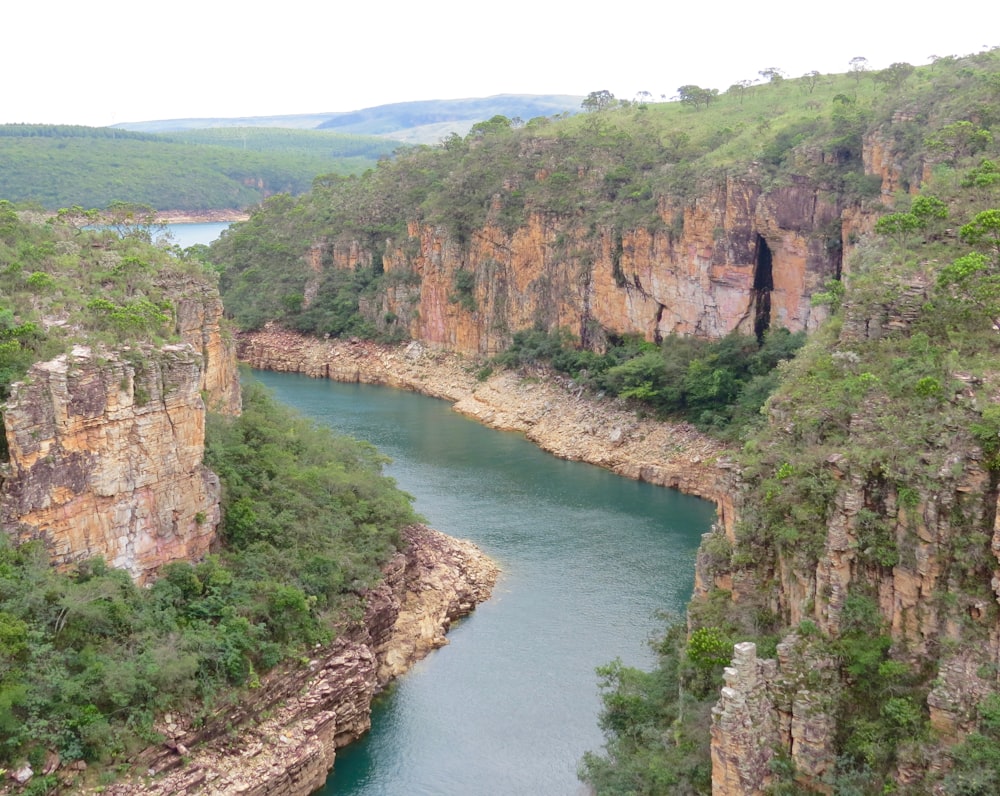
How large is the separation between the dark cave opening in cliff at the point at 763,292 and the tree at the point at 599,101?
24154 mm

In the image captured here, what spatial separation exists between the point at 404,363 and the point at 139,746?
1541 inches

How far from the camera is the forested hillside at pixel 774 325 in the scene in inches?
680

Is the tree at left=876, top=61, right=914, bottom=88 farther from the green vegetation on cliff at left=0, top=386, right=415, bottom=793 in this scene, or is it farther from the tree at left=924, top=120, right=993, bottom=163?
the green vegetation on cliff at left=0, top=386, right=415, bottom=793

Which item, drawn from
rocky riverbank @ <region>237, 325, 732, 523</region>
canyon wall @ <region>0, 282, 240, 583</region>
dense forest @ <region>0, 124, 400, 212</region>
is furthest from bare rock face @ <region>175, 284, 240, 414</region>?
dense forest @ <region>0, 124, 400, 212</region>

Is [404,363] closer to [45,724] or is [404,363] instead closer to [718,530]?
[718,530]

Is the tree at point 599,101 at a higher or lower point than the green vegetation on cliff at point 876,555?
higher

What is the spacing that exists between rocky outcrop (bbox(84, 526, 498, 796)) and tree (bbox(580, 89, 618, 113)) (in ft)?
145

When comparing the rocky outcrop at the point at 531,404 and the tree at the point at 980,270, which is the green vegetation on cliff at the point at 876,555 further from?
the rocky outcrop at the point at 531,404

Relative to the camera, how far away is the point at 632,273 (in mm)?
49969

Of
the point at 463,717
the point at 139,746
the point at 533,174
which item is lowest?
the point at 463,717

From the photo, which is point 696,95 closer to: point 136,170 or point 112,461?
point 112,461

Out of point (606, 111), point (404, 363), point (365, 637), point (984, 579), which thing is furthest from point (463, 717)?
point (606, 111)

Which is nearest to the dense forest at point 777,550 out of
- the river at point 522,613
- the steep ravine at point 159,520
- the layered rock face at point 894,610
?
the layered rock face at point 894,610

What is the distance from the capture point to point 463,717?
81.6 feet
